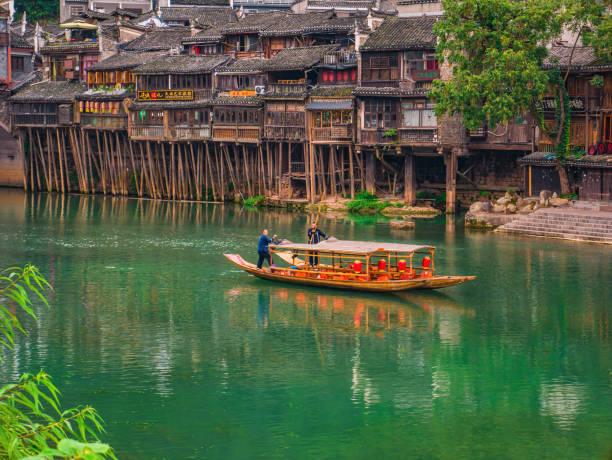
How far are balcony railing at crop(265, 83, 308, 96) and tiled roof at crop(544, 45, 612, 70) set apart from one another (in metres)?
16.0

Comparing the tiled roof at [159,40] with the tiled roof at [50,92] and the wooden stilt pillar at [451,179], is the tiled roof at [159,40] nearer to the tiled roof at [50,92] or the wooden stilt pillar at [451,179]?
the tiled roof at [50,92]

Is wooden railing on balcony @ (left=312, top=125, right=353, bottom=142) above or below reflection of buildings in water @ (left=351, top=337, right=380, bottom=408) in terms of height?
above

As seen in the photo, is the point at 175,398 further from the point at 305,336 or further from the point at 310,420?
the point at 305,336

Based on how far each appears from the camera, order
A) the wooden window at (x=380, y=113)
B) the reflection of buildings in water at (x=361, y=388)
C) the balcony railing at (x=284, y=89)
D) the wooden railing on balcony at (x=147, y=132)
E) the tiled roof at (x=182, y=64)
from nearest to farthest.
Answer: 1. the reflection of buildings in water at (x=361, y=388)
2. the wooden window at (x=380, y=113)
3. the balcony railing at (x=284, y=89)
4. the tiled roof at (x=182, y=64)
5. the wooden railing on balcony at (x=147, y=132)

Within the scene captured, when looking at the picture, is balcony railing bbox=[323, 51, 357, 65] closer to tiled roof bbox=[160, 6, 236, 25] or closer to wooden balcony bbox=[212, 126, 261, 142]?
wooden balcony bbox=[212, 126, 261, 142]

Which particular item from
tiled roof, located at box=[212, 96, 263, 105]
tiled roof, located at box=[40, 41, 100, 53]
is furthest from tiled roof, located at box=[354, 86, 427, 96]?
tiled roof, located at box=[40, 41, 100, 53]

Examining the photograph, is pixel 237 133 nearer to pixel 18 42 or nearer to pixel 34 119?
pixel 34 119

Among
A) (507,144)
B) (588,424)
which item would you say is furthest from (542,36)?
(588,424)

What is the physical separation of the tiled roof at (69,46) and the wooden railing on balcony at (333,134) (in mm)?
24158

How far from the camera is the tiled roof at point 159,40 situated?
255 feet

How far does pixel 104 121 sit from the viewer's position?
77375 mm

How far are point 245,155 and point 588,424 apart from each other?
4931 centimetres

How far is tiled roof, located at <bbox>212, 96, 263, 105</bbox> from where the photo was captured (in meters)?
67.2

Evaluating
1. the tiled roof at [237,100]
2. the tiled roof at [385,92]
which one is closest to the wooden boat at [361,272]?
the tiled roof at [385,92]
